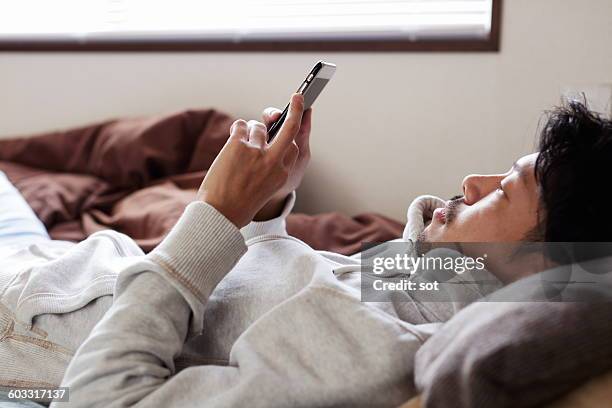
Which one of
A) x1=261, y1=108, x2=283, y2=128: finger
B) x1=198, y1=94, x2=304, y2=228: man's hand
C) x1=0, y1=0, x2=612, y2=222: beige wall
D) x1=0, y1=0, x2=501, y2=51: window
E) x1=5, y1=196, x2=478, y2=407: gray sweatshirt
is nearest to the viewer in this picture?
x1=5, y1=196, x2=478, y2=407: gray sweatshirt

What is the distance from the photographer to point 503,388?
62cm

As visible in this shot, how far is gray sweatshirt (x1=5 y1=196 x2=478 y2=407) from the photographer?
74 centimetres

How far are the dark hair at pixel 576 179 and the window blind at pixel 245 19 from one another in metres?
1.00

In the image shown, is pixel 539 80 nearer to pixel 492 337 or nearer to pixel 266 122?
pixel 266 122

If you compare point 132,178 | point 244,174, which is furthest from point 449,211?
point 132,178

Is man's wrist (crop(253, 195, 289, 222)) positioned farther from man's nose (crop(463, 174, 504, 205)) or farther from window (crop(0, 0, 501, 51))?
window (crop(0, 0, 501, 51))

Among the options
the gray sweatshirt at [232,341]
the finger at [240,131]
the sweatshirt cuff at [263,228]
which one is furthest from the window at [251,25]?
the gray sweatshirt at [232,341]

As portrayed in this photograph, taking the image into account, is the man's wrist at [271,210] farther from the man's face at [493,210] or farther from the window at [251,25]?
the window at [251,25]

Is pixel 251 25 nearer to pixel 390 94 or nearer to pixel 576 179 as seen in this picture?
pixel 390 94

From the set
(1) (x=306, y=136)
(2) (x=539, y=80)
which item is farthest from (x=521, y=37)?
(1) (x=306, y=136)

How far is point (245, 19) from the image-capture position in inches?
84.4

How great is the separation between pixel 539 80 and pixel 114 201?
123 centimetres

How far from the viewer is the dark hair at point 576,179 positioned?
804 mm

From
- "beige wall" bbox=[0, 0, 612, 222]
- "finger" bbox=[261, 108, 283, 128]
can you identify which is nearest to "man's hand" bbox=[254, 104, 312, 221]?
"finger" bbox=[261, 108, 283, 128]
